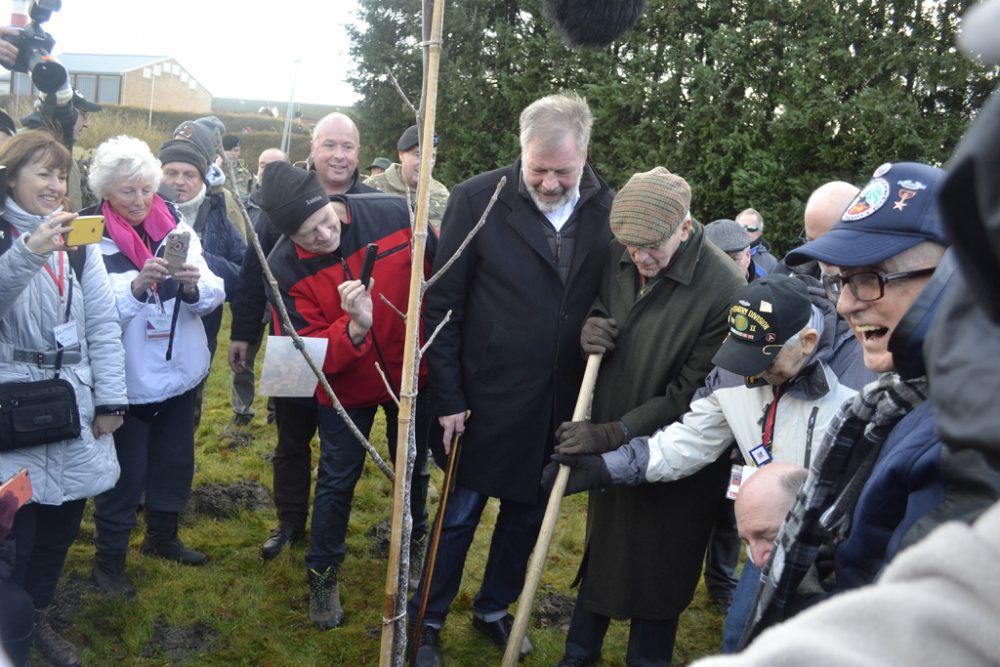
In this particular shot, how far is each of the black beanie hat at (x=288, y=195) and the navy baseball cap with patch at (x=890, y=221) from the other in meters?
2.30

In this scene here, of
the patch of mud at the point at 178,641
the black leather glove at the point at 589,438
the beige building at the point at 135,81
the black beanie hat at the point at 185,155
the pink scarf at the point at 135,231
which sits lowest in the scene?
the patch of mud at the point at 178,641

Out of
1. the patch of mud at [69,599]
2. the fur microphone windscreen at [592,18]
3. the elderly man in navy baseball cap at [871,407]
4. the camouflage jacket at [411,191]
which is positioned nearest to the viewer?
the elderly man in navy baseball cap at [871,407]

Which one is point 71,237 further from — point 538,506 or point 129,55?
point 129,55

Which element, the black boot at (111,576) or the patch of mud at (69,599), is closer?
the patch of mud at (69,599)

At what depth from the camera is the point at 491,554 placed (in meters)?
3.74

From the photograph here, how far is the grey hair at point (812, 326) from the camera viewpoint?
2.66 m

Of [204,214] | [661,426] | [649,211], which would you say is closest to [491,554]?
[661,426]

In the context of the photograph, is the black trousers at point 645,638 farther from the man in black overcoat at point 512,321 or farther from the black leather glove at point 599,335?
the black leather glove at point 599,335

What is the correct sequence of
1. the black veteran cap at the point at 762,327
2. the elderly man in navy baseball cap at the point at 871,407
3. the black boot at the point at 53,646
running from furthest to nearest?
1. the black boot at the point at 53,646
2. the black veteran cap at the point at 762,327
3. the elderly man in navy baseball cap at the point at 871,407

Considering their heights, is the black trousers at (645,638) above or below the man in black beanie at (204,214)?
below

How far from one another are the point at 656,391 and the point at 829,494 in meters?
1.58

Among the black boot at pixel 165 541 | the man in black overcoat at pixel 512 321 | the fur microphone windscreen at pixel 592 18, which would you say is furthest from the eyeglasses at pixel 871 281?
the black boot at pixel 165 541

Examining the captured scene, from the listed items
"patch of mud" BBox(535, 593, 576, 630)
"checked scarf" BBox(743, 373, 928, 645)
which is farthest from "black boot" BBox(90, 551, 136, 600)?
"checked scarf" BBox(743, 373, 928, 645)

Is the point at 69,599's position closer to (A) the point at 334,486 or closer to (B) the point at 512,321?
(A) the point at 334,486
